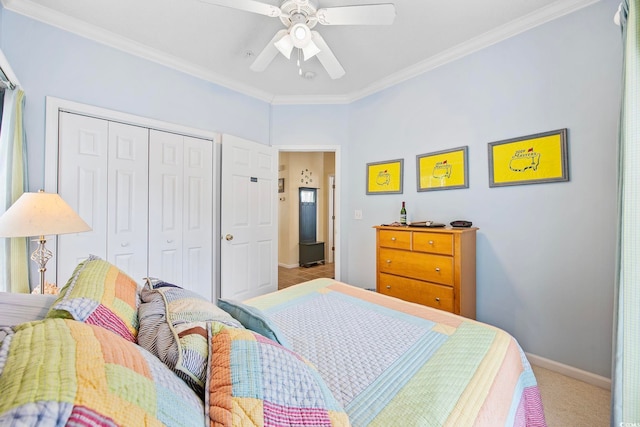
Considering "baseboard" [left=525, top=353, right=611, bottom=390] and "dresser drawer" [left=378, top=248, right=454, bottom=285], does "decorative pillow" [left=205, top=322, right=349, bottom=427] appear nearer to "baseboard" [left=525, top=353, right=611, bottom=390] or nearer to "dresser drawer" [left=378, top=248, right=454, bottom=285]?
"dresser drawer" [left=378, top=248, right=454, bottom=285]

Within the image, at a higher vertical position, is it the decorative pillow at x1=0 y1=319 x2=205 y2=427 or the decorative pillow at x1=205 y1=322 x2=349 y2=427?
the decorative pillow at x1=0 y1=319 x2=205 y2=427

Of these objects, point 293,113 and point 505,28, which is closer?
point 505,28

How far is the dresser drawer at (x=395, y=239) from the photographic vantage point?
7.65 feet

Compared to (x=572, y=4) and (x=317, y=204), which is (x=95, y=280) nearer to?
(x=572, y=4)

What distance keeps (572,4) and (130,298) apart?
125 inches

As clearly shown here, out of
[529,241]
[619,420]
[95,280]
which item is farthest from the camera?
[529,241]

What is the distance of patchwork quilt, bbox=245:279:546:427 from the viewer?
752 millimetres

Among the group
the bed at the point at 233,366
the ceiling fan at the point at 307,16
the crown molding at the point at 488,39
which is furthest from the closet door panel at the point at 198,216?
the crown molding at the point at 488,39

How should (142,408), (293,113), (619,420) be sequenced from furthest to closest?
(293,113)
(619,420)
(142,408)

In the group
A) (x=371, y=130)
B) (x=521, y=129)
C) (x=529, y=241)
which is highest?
(x=371, y=130)

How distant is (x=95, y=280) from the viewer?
2.65 feet

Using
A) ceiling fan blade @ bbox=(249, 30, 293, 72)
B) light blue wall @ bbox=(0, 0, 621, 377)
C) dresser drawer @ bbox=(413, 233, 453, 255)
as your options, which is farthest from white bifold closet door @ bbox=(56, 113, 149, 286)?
dresser drawer @ bbox=(413, 233, 453, 255)

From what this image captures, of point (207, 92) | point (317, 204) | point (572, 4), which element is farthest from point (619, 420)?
point (317, 204)

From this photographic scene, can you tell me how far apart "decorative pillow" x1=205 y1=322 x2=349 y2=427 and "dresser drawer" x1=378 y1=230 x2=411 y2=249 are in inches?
72.9
